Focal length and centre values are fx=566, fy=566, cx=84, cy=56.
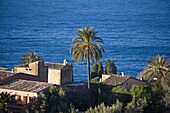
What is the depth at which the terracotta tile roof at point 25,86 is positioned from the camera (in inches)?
2126

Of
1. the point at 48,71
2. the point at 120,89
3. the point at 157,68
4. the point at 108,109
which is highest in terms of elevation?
the point at 157,68

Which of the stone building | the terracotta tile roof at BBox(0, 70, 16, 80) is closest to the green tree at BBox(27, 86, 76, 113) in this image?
the terracotta tile roof at BBox(0, 70, 16, 80)

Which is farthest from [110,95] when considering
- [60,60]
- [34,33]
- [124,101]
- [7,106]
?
[34,33]

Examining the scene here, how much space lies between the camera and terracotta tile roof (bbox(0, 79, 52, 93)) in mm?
53991

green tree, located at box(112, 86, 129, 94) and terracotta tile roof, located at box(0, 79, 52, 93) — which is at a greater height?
terracotta tile roof, located at box(0, 79, 52, 93)

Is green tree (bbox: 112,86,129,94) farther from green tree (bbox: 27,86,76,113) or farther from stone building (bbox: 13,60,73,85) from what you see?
green tree (bbox: 27,86,76,113)

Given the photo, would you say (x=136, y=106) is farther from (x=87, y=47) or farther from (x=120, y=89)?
(x=87, y=47)

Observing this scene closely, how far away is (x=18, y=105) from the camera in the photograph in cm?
5359

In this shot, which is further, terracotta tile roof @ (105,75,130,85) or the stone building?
terracotta tile roof @ (105,75,130,85)

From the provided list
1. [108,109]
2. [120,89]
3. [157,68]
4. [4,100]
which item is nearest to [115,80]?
[157,68]

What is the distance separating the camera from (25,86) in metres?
54.8

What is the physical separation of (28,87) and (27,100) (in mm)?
1505

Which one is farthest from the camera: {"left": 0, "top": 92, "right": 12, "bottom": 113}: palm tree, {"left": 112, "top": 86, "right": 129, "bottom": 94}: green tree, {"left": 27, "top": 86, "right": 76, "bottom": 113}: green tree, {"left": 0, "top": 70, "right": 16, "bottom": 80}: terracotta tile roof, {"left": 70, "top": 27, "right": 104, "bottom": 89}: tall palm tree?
{"left": 112, "top": 86, "right": 129, "bottom": 94}: green tree

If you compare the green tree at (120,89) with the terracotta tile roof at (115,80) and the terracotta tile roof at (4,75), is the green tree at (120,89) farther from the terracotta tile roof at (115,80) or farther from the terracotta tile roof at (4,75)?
the terracotta tile roof at (4,75)
